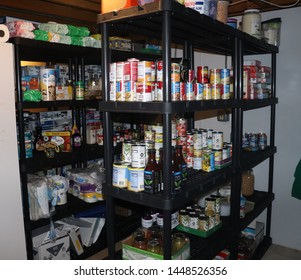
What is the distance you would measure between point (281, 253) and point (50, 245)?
78.1 inches

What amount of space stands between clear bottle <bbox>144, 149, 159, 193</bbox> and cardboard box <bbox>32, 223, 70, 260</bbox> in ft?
4.16

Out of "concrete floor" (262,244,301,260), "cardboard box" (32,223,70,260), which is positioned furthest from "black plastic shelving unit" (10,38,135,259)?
"concrete floor" (262,244,301,260)

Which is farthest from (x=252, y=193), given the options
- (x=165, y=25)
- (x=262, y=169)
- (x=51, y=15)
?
(x=51, y=15)

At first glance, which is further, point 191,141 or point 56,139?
point 56,139

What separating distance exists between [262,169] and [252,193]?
29 centimetres

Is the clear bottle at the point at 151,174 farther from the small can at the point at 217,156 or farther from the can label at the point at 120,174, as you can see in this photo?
the small can at the point at 217,156

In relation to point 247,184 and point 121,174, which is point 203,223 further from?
point 247,184

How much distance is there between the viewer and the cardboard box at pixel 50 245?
2.34m

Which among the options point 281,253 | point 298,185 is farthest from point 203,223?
point 281,253

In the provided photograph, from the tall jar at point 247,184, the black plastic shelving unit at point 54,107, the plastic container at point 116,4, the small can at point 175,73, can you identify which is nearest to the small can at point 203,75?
the small can at point 175,73

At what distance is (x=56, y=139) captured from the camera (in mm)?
2535

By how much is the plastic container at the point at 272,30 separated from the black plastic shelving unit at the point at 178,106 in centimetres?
16

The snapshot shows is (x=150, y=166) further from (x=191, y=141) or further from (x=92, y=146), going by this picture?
(x=92, y=146)

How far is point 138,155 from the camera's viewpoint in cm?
153
